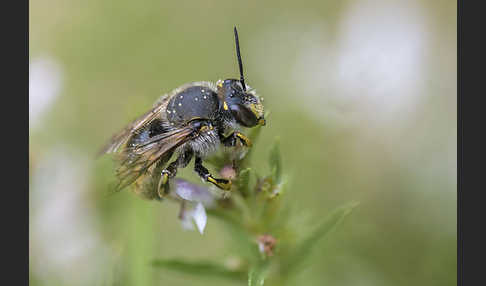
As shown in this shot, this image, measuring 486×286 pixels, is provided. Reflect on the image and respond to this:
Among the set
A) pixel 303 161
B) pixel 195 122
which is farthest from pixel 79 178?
pixel 303 161

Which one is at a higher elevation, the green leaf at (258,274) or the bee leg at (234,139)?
the bee leg at (234,139)

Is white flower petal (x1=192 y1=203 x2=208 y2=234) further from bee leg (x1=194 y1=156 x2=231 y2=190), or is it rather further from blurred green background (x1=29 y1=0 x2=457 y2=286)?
blurred green background (x1=29 y1=0 x2=457 y2=286)

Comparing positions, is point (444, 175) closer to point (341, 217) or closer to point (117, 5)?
point (341, 217)

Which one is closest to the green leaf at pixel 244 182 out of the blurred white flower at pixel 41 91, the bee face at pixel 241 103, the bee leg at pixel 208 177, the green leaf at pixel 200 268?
the bee leg at pixel 208 177

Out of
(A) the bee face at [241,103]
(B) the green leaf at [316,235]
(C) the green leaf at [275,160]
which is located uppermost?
(A) the bee face at [241,103]

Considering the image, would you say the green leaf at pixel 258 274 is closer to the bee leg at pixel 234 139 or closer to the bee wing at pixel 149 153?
the bee leg at pixel 234 139

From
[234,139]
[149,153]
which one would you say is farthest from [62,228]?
[234,139]

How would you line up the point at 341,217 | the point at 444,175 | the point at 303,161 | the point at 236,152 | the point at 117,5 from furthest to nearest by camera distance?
the point at 117,5 → the point at 303,161 → the point at 444,175 → the point at 236,152 → the point at 341,217
